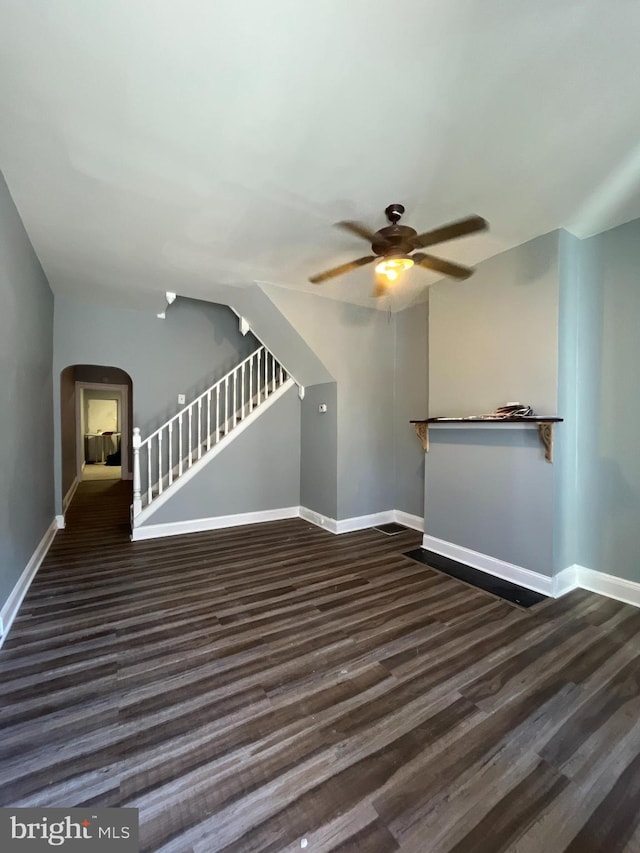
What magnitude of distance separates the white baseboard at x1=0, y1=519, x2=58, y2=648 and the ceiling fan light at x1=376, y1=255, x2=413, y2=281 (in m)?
3.21

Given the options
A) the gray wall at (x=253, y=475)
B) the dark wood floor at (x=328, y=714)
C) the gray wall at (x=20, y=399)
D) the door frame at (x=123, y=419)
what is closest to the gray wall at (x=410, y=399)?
the gray wall at (x=253, y=475)

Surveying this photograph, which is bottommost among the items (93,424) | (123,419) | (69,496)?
(69,496)

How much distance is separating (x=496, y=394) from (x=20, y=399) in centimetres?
380

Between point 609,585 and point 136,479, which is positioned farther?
point 136,479

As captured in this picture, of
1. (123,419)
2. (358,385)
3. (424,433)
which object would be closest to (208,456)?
(358,385)

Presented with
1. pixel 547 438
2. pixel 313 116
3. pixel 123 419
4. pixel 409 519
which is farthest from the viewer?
pixel 123 419

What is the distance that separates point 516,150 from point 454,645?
2809 mm

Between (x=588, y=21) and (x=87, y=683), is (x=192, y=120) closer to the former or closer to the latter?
(x=588, y=21)

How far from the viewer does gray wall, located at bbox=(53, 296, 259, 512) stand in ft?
14.4

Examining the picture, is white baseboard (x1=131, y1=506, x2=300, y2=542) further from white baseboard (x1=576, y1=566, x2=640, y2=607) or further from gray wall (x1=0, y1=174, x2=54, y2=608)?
white baseboard (x1=576, y1=566, x2=640, y2=607)

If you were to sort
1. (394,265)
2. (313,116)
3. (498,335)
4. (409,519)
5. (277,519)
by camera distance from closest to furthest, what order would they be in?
(313,116) → (394,265) → (498,335) → (409,519) → (277,519)

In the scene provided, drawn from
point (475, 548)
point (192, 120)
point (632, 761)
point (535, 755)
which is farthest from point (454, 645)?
point (192, 120)

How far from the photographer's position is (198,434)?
182 inches

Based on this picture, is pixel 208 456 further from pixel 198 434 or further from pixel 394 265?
pixel 394 265
